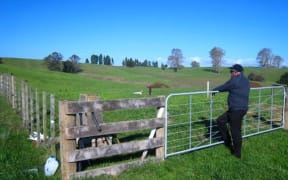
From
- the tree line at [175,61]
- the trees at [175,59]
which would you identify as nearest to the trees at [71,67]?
the tree line at [175,61]

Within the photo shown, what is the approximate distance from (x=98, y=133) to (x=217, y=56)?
9548 centimetres

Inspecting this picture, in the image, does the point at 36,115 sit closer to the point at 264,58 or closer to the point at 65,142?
the point at 65,142

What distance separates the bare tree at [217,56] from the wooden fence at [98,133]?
304 feet

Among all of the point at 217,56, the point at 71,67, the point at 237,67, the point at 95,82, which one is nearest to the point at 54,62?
the point at 71,67

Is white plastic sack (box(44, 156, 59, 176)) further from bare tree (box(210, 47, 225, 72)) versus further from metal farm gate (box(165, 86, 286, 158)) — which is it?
bare tree (box(210, 47, 225, 72))

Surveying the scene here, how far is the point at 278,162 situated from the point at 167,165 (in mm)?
2462

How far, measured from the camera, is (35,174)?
5.19m

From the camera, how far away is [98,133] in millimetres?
5320

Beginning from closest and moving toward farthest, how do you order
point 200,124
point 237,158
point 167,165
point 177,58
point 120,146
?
point 120,146 → point 167,165 → point 237,158 → point 200,124 → point 177,58

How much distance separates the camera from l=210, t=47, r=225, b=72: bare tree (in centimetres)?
9506

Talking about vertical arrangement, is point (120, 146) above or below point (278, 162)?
above

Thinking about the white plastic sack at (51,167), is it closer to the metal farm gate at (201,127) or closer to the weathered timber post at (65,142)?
the weathered timber post at (65,142)

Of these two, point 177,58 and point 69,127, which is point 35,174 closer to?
point 69,127

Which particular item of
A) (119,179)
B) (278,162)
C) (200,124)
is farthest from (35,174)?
(200,124)
